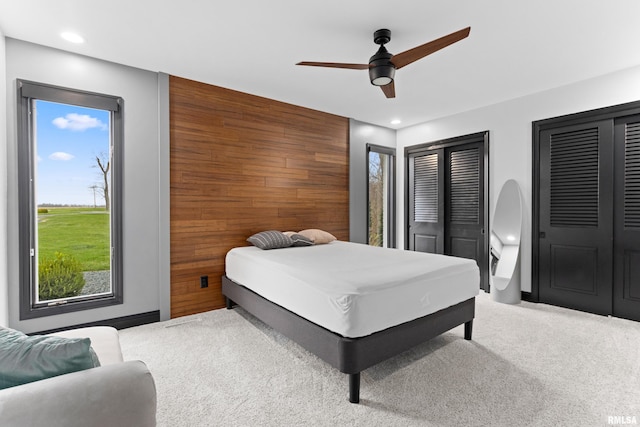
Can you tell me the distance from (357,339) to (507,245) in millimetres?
3251

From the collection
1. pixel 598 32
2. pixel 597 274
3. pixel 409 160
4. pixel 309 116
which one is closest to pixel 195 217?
pixel 309 116

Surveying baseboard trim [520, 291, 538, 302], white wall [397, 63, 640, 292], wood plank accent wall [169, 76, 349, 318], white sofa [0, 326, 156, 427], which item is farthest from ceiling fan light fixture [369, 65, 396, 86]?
baseboard trim [520, 291, 538, 302]

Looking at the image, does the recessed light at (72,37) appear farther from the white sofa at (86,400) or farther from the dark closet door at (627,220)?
the dark closet door at (627,220)

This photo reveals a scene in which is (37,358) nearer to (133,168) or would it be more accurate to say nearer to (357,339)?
(357,339)

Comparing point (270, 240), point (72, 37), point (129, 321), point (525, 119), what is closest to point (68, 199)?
point (129, 321)

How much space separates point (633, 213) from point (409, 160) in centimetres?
301

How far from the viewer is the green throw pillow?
102cm

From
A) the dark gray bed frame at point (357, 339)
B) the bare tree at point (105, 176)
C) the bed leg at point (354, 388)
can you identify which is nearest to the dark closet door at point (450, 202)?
the dark gray bed frame at point (357, 339)

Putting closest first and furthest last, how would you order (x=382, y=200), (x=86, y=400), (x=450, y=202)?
1. (x=86, y=400)
2. (x=450, y=202)
3. (x=382, y=200)

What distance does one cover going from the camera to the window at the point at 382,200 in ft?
18.4

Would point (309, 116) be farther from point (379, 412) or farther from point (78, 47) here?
point (379, 412)

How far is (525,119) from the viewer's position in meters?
4.04

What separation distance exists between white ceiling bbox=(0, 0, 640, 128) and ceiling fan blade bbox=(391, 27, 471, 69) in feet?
0.98

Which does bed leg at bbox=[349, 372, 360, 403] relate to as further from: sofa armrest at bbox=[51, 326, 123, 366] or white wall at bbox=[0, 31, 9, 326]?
white wall at bbox=[0, 31, 9, 326]
